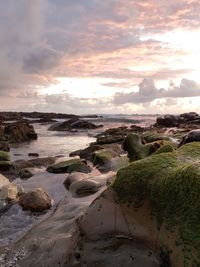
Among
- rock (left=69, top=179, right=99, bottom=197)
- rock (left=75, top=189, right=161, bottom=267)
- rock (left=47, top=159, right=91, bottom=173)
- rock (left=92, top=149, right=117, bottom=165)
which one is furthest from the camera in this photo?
rock (left=92, top=149, right=117, bottom=165)

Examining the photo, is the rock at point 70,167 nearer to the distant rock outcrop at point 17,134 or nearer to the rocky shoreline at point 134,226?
A: the rocky shoreline at point 134,226

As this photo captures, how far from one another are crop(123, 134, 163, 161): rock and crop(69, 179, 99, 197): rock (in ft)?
15.9

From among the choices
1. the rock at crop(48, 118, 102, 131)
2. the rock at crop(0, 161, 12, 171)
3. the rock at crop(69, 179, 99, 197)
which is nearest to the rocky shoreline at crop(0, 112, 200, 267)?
the rock at crop(69, 179, 99, 197)

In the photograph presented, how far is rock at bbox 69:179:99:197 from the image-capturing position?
10289mm

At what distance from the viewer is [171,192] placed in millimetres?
5551

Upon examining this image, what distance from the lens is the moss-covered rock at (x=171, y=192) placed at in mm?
5020

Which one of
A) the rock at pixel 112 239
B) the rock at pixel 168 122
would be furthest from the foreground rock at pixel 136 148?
the rock at pixel 168 122

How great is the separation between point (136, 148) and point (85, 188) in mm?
5411

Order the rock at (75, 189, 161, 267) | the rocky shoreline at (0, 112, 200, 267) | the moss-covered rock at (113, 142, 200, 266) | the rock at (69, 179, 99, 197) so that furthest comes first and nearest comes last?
the rock at (69, 179, 99, 197)
the rock at (75, 189, 161, 267)
the rocky shoreline at (0, 112, 200, 267)
the moss-covered rock at (113, 142, 200, 266)

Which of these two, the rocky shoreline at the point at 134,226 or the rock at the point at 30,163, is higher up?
the rocky shoreline at the point at 134,226

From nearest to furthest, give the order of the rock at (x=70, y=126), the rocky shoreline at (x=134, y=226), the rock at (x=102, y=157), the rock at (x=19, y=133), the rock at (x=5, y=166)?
1. the rocky shoreline at (x=134, y=226)
2. the rock at (x=102, y=157)
3. the rock at (x=5, y=166)
4. the rock at (x=19, y=133)
5. the rock at (x=70, y=126)

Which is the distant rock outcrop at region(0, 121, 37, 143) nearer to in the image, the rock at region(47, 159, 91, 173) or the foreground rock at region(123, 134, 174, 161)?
the rock at region(47, 159, 91, 173)

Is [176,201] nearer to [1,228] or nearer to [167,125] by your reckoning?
[1,228]

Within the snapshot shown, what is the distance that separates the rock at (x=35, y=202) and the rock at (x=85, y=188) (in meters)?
0.87
